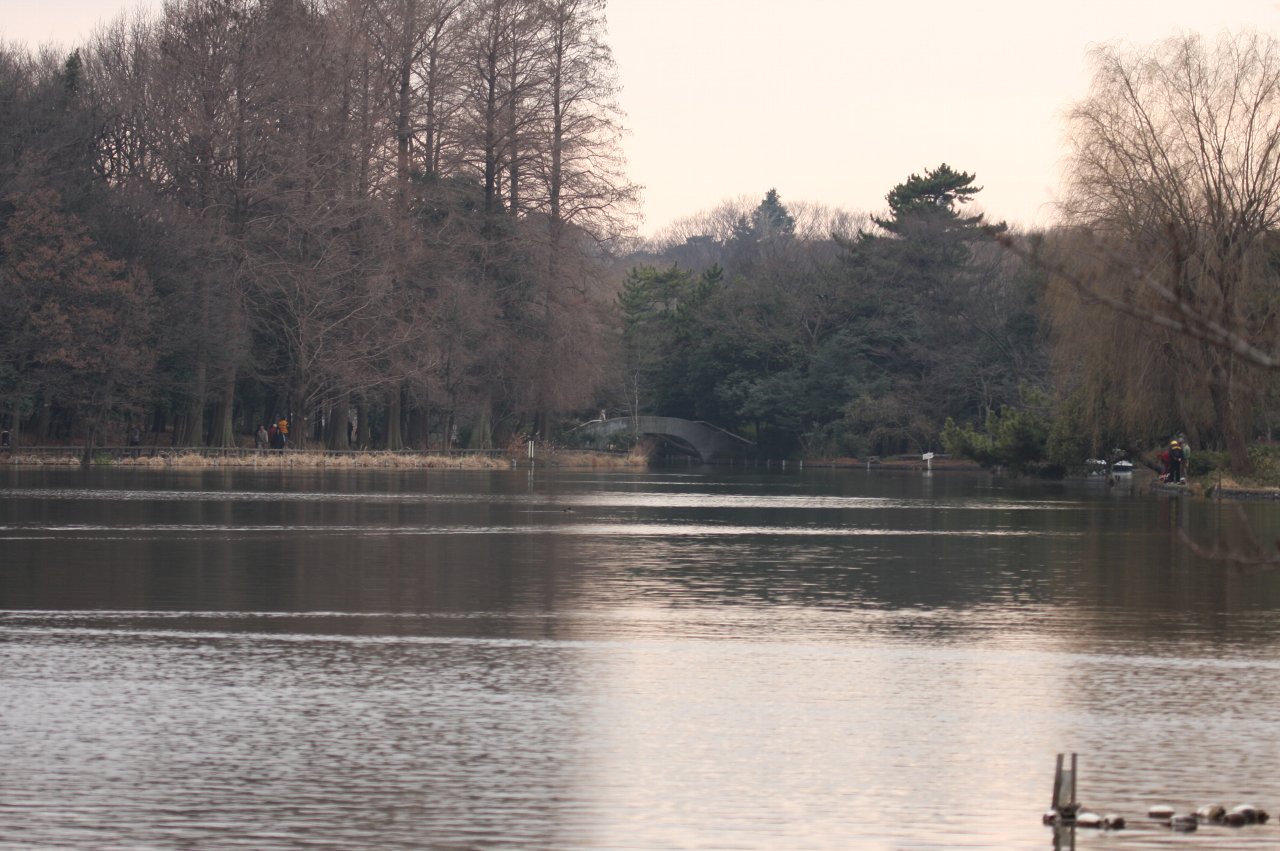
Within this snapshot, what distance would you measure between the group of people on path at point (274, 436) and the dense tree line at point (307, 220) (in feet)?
3.24

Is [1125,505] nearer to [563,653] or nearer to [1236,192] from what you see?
[1236,192]

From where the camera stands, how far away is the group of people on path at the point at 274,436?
235 ft

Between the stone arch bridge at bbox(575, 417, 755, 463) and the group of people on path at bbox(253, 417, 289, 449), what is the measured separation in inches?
892

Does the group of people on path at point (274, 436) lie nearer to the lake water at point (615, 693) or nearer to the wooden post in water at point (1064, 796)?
the lake water at point (615, 693)

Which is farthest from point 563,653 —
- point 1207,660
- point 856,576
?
point 856,576

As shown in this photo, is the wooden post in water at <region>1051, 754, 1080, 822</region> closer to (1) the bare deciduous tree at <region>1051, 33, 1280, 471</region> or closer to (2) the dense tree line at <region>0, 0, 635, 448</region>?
(1) the bare deciduous tree at <region>1051, 33, 1280, 471</region>

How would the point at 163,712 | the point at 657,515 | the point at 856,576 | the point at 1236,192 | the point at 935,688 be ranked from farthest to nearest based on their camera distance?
the point at 1236,192 < the point at 657,515 < the point at 856,576 < the point at 935,688 < the point at 163,712

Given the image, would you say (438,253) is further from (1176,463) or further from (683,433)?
(1176,463)

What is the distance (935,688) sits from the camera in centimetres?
1171

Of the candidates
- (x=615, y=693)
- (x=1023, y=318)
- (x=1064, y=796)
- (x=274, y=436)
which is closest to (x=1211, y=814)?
(x=1064, y=796)

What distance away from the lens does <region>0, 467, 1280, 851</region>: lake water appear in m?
7.95

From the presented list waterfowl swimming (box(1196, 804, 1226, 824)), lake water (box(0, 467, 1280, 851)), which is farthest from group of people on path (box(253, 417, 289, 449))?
waterfowl swimming (box(1196, 804, 1226, 824))

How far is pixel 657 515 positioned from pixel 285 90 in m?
39.2

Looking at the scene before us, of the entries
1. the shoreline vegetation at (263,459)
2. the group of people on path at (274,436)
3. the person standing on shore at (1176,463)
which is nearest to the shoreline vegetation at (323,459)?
the shoreline vegetation at (263,459)
